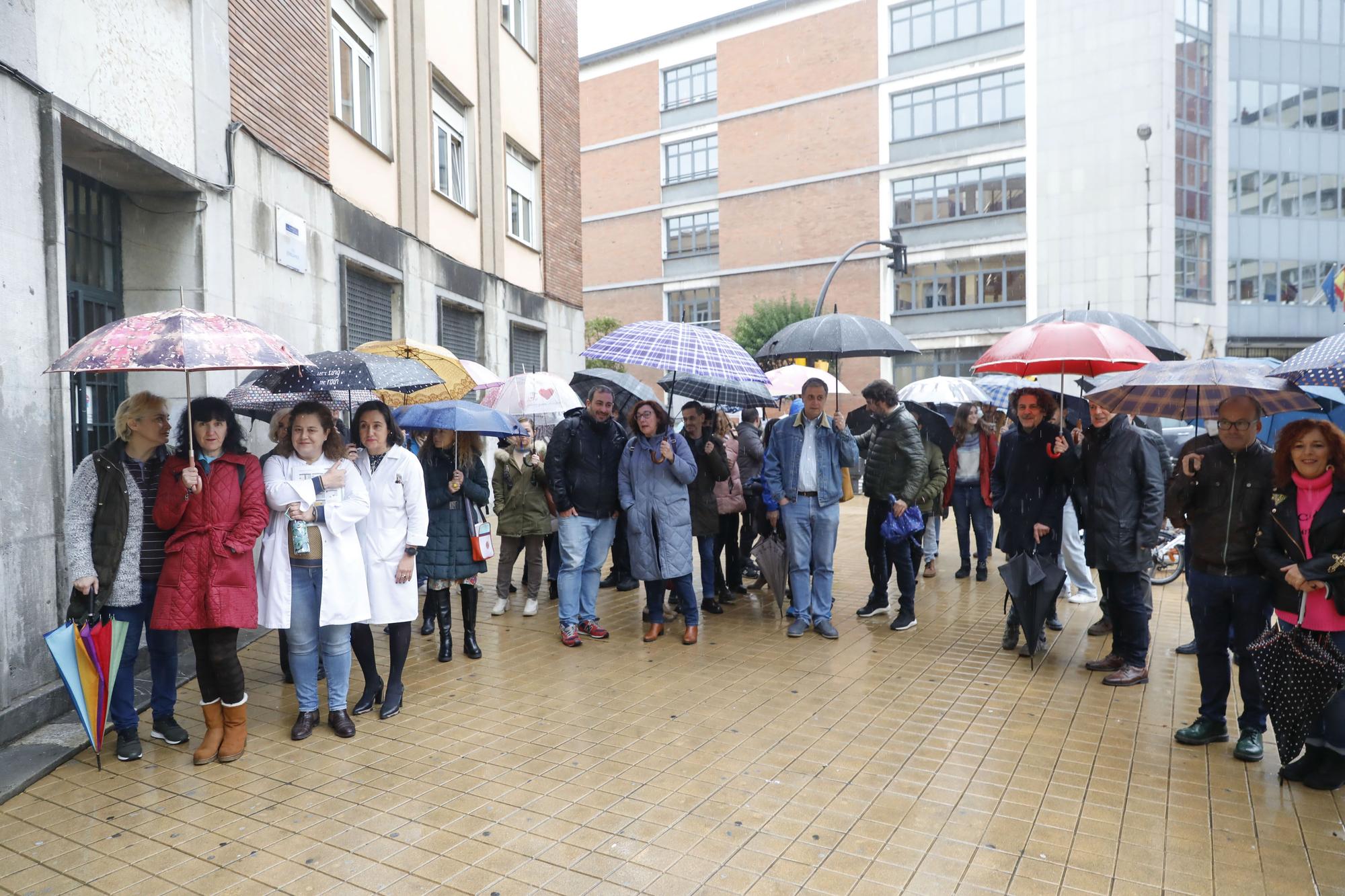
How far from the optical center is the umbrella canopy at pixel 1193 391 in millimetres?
4832

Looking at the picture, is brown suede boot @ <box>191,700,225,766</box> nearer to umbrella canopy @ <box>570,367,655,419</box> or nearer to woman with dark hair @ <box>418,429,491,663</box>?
woman with dark hair @ <box>418,429,491,663</box>

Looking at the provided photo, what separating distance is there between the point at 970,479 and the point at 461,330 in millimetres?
8450

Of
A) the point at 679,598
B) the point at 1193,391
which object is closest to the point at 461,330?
the point at 679,598

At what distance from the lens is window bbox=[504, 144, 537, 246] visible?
54.9 ft

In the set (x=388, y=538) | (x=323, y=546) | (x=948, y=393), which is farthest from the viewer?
(x=948, y=393)

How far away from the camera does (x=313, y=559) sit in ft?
17.1

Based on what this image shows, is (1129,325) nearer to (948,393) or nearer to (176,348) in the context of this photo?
(948,393)

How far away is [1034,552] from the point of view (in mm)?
6887

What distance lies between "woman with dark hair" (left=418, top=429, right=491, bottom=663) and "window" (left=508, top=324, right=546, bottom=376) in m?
9.45

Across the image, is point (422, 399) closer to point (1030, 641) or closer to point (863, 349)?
point (863, 349)

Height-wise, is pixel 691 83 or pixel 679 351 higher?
pixel 691 83

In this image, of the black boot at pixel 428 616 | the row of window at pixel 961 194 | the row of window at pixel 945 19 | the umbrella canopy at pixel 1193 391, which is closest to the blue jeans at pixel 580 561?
the black boot at pixel 428 616

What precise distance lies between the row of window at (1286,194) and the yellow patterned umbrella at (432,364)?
1511 inches

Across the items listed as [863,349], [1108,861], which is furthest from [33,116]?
[1108,861]
